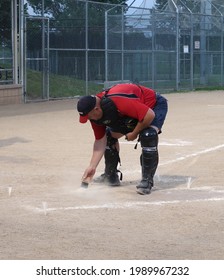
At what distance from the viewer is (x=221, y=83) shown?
37.6 metres

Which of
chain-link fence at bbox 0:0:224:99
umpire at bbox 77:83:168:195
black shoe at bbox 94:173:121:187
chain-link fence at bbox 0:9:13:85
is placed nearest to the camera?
umpire at bbox 77:83:168:195

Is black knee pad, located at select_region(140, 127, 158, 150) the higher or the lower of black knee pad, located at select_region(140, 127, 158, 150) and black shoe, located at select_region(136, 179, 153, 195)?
the higher

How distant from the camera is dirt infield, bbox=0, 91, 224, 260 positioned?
6609 mm

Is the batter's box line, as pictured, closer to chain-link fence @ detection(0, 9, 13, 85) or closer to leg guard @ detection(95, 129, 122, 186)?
leg guard @ detection(95, 129, 122, 186)

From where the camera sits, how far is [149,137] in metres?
8.99

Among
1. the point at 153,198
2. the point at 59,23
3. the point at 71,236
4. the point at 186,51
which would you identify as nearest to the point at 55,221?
the point at 71,236

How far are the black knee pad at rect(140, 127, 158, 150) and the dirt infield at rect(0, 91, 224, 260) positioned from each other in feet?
2.00

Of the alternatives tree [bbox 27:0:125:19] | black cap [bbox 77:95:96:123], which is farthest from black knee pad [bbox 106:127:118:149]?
tree [bbox 27:0:125:19]

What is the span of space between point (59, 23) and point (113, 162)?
699 inches

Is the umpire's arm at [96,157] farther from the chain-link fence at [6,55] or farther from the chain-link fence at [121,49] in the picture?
the chain-link fence at [121,49]

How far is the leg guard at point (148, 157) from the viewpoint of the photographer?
8.99 meters

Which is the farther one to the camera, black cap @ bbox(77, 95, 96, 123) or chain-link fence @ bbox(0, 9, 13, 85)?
chain-link fence @ bbox(0, 9, 13, 85)

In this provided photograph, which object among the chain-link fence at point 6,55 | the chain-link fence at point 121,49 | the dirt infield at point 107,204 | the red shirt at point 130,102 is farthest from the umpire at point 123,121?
the chain-link fence at point 121,49

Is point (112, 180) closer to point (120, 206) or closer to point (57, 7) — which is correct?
point (120, 206)
